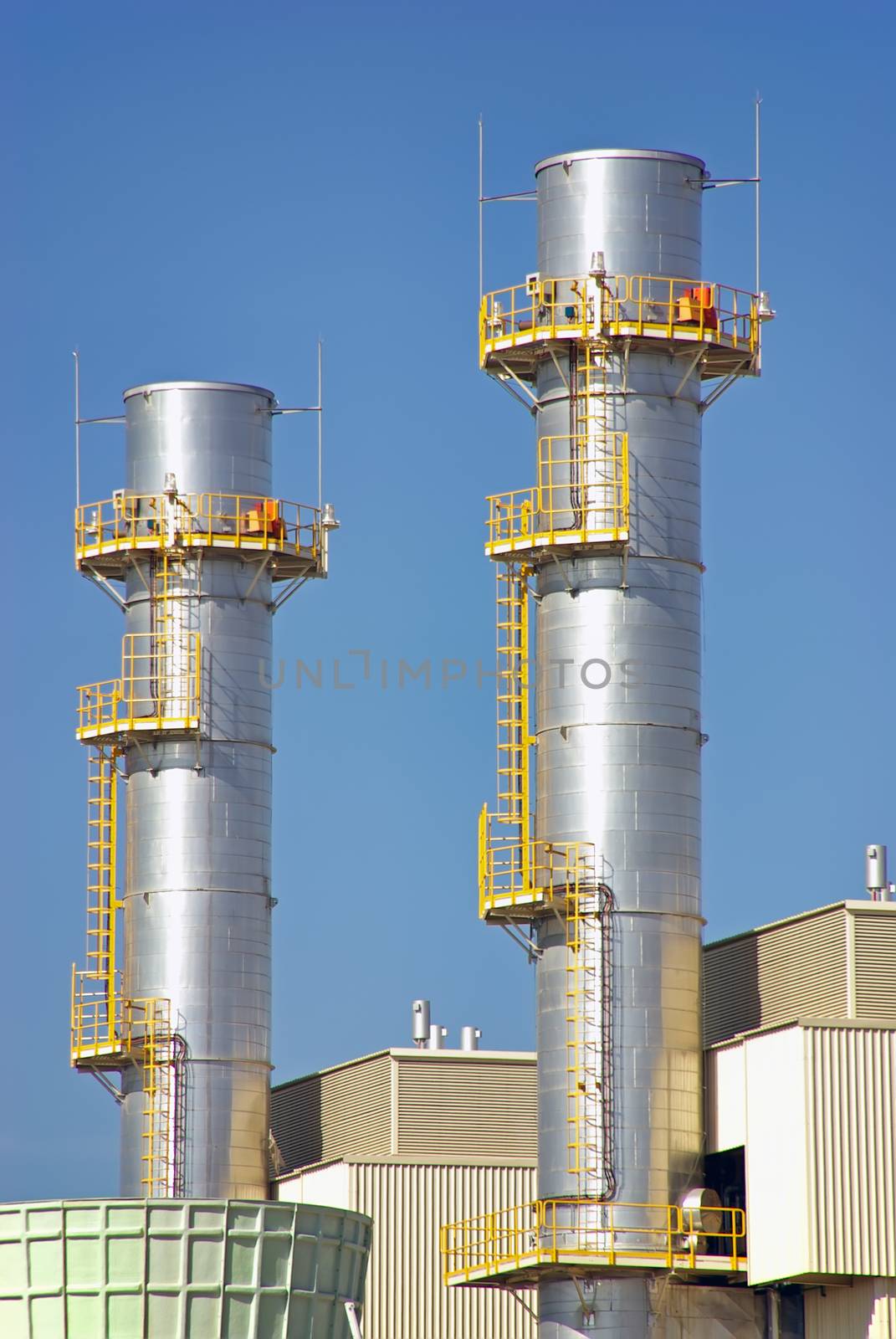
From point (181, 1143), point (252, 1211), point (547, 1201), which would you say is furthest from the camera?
point (181, 1143)

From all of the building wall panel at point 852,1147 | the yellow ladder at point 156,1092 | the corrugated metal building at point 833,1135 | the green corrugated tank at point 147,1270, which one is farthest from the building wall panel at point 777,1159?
the yellow ladder at point 156,1092

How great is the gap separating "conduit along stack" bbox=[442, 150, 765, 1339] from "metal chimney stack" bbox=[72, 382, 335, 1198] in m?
11.2

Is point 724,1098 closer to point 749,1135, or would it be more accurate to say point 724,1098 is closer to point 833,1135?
point 749,1135

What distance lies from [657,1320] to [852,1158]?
5571 mm

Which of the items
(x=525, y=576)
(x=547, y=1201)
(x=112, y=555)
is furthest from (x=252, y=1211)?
(x=112, y=555)

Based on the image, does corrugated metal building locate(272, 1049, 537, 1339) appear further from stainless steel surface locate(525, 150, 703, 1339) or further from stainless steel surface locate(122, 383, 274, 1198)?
stainless steel surface locate(525, 150, 703, 1339)

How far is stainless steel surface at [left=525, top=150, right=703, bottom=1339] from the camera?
6216 cm

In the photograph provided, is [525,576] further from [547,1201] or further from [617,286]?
[547,1201]

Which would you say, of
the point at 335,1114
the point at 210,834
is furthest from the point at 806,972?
the point at 210,834

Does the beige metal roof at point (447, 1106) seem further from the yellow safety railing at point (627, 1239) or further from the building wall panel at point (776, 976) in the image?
the yellow safety railing at point (627, 1239)

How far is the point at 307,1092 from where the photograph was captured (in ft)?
262

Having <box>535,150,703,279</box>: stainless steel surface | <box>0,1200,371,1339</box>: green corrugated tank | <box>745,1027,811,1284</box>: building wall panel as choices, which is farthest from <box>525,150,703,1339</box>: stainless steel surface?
<box>0,1200,371,1339</box>: green corrugated tank

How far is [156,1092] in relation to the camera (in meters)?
76.5

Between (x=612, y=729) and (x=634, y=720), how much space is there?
48 centimetres
